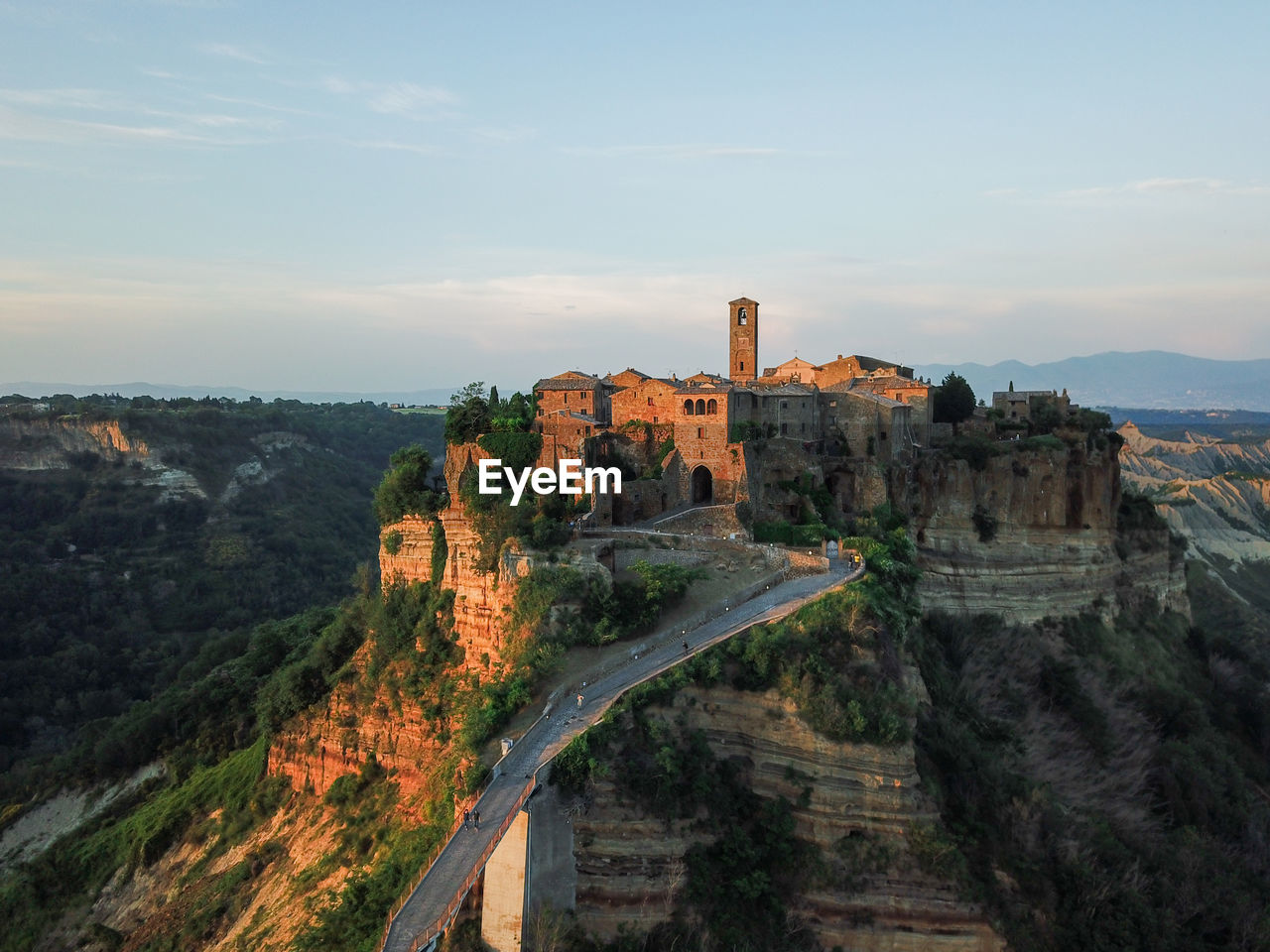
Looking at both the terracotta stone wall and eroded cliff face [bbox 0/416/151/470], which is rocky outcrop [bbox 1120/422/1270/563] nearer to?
the terracotta stone wall

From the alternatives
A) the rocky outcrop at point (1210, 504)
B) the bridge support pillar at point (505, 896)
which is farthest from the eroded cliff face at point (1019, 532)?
the bridge support pillar at point (505, 896)

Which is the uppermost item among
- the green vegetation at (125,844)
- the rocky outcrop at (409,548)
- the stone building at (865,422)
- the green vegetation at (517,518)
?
the stone building at (865,422)

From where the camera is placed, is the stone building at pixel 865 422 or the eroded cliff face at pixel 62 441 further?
the eroded cliff face at pixel 62 441

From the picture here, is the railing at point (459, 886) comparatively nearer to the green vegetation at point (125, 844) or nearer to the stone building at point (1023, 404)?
the green vegetation at point (125, 844)

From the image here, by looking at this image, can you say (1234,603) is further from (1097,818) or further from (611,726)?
(611,726)

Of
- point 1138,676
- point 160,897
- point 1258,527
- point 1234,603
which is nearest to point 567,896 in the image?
point 160,897
